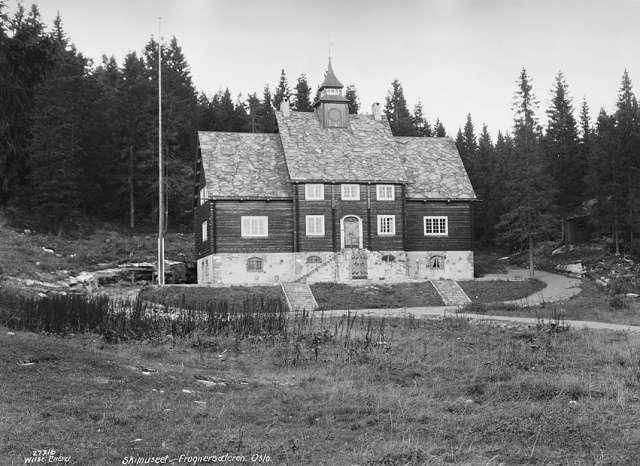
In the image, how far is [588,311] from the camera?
106 ft

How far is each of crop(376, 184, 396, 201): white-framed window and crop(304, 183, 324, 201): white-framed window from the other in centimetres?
406

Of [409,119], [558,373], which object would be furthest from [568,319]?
[409,119]

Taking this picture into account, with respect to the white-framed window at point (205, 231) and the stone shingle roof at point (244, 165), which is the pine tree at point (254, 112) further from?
the white-framed window at point (205, 231)

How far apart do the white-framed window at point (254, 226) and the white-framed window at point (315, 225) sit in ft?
9.52

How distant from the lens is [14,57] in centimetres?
2366

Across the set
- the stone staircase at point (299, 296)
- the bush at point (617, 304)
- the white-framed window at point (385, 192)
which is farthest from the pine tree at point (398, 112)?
the bush at point (617, 304)

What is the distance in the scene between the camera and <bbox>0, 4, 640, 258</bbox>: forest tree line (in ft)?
184

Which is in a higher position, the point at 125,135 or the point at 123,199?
the point at 125,135

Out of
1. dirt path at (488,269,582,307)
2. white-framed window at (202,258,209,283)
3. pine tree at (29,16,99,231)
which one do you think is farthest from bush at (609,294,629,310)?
pine tree at (29,16,99,231)

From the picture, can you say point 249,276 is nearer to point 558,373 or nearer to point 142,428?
point 558,373

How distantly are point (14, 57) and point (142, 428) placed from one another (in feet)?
55.5

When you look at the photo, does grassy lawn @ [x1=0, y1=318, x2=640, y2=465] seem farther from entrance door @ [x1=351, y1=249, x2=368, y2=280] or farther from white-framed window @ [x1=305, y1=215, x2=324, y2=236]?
white-framed window @ [x1=305, y1=215, x2=324, y2=236]

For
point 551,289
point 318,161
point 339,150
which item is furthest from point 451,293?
point 339,150

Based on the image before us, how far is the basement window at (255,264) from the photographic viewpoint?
48406mm
